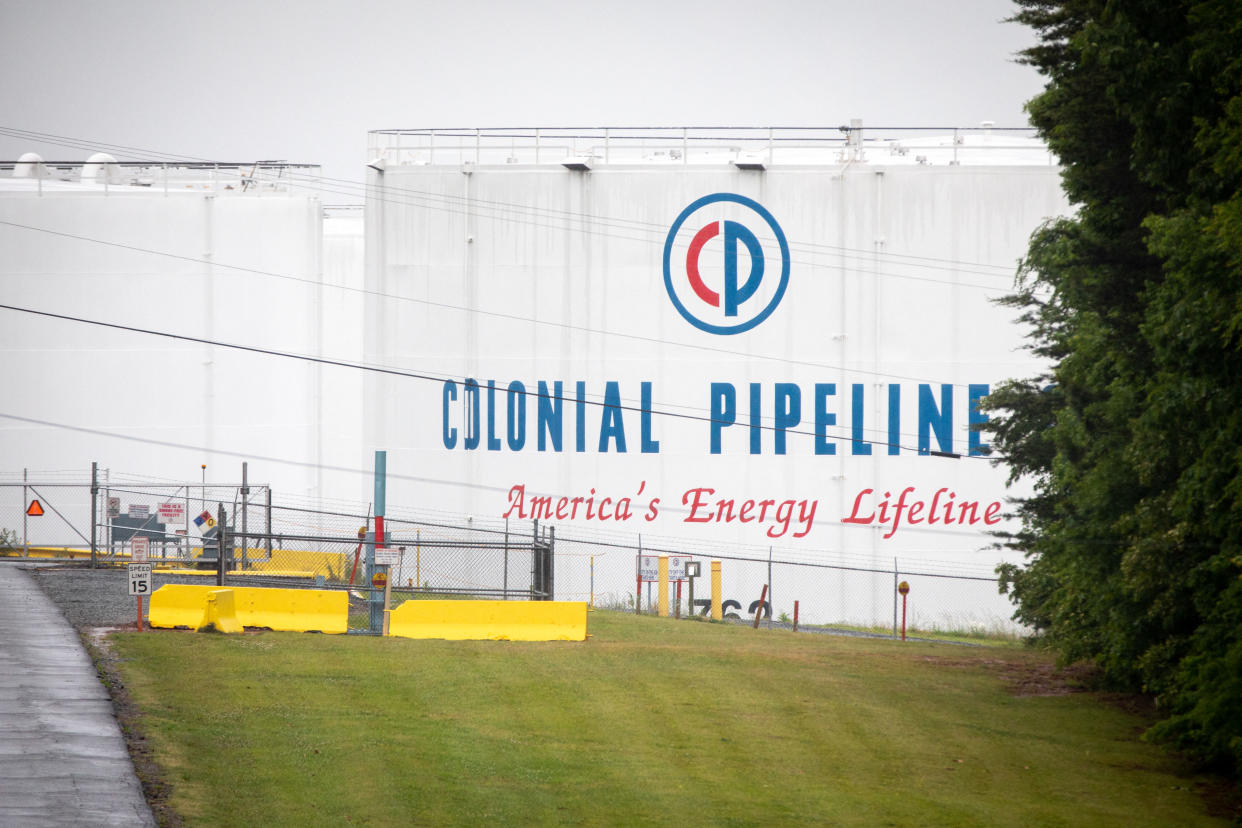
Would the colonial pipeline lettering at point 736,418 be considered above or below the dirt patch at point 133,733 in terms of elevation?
above

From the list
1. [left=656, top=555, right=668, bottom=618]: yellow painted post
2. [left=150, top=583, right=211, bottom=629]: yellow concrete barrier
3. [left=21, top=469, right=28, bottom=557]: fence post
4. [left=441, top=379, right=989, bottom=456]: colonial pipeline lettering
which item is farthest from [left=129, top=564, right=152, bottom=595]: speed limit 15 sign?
[left=441, top=379, right=989, bottom=456]: colonial pipeline lettering

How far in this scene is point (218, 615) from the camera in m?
20.6

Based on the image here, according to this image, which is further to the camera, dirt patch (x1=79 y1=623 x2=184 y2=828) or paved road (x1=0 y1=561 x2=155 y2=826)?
dirt patch (x1=79 y1=623 x2=184 y2=828)

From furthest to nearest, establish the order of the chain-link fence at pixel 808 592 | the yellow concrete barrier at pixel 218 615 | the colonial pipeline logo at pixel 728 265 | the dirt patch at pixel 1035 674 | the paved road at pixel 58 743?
the colonial pipeline logo at pixel 728 265 → the chain-link fence at pixel 808 592 → the yellow concrete barrier at pixel 218 615 → the dirt patch at pixel 1035 674 → the paved road at pixel 58 743

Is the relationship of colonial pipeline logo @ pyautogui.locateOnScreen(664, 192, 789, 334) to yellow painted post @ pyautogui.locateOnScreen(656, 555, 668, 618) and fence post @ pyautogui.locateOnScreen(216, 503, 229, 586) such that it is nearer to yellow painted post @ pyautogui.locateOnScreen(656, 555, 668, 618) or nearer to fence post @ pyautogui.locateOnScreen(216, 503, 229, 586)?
yellow painted post @ pyautogui.locateOnScreen(656, 555, 668, 618)

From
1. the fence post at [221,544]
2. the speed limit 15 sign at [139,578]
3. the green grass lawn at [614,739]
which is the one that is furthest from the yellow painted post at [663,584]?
the speed limit 15 sign at [139,578]

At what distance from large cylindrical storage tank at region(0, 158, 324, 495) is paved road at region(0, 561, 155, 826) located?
20.3 meters

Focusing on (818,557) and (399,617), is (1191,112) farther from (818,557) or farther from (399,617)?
(818,557)

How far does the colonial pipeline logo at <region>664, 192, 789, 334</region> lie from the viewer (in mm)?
34469

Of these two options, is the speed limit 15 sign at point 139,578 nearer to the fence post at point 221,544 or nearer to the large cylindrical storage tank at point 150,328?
the fence post at point 221,544

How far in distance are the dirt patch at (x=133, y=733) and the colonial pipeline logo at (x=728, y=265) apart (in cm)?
1904

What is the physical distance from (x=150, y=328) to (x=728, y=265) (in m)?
17.3

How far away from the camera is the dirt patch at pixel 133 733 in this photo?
10922mm

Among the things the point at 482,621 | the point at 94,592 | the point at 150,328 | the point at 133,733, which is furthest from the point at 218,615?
the point at 150,328
